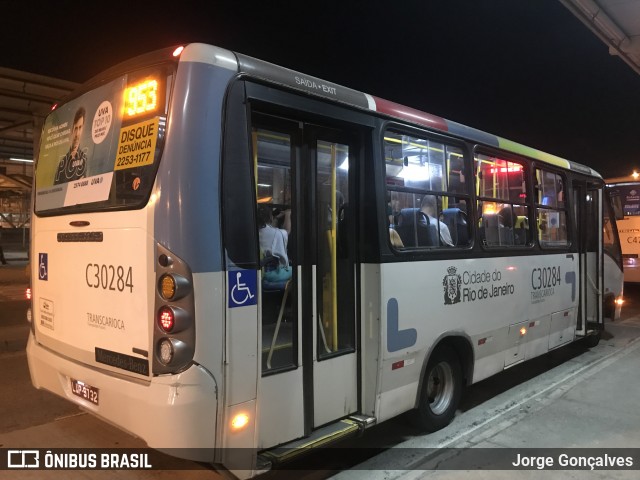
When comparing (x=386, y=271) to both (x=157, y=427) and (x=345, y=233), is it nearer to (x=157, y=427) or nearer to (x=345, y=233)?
(x=345, y=233)

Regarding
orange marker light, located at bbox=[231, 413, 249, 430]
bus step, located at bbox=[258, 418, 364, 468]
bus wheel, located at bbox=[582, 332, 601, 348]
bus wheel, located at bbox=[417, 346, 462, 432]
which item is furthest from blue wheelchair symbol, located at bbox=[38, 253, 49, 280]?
bus wheel, located at bbox=[582, 332, 601, 348]

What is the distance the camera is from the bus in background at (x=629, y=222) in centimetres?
1565

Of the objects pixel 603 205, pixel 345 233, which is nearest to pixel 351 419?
pixel 345 233

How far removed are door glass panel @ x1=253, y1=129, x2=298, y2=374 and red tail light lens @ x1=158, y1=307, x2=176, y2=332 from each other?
0.73 meters

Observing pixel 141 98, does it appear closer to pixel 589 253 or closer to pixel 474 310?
pixel 474 310

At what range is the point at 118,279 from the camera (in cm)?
319

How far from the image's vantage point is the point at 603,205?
848 centimetres

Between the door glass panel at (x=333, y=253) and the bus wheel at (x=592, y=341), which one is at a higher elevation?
the door glass panel at (x=333, y=253)

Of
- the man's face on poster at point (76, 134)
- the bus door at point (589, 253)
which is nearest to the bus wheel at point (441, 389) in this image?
the man's face on poster at point (76, 134)

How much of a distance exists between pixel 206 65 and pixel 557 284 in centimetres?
597

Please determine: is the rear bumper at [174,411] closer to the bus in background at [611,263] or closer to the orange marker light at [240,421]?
the orange marker light at [240,421]

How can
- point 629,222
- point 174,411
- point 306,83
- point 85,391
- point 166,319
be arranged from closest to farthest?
1. point 174,411
2. point 166,319
3. point 85,391
4. point 306,83
5. point 629,222

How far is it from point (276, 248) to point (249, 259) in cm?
49

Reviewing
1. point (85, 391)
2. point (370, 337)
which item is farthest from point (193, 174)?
point (370, 337)
